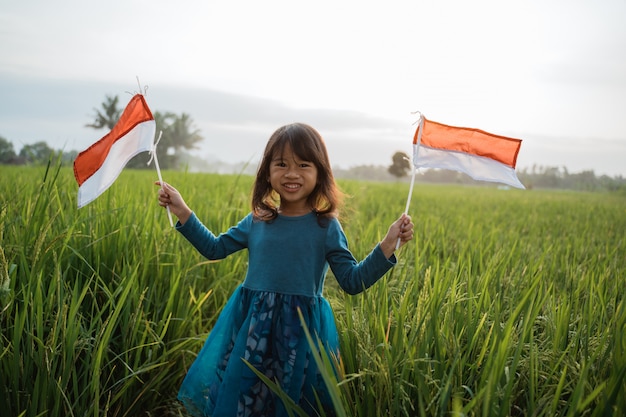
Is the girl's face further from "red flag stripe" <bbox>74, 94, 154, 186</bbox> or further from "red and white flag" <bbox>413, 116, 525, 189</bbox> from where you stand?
"red flag stripe" <bbox>74, 94, 154, 186</bbox>

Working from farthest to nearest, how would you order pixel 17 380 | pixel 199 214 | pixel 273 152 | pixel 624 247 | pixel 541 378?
pixel 624 247 < pixel 199 214 < pixel 273 152 < pixel 541 378 < pixel 17 380

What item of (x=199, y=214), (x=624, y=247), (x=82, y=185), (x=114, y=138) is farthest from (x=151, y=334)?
(x=624, y=247)

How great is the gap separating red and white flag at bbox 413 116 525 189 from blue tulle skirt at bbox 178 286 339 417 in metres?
0.70

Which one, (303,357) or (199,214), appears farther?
(199,214)

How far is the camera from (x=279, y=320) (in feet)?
5.55

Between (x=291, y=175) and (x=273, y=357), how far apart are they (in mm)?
625

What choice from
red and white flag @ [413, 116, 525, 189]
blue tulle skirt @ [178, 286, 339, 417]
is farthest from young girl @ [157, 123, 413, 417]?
red and white flag @ [413, 116, 525, 189]

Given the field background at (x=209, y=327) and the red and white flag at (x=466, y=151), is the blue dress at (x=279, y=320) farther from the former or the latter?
the red and white flag at (x=466, y=151)

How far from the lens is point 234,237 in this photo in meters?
1.89

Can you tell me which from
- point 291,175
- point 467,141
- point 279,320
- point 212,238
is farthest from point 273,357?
point 467,141

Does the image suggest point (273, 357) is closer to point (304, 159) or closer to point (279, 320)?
point (279, 320)

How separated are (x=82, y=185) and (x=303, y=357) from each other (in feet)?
3.33

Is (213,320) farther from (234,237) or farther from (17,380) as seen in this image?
(17,380)

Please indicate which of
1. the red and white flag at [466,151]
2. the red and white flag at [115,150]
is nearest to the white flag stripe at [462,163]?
the red and white flag at [466,151]
